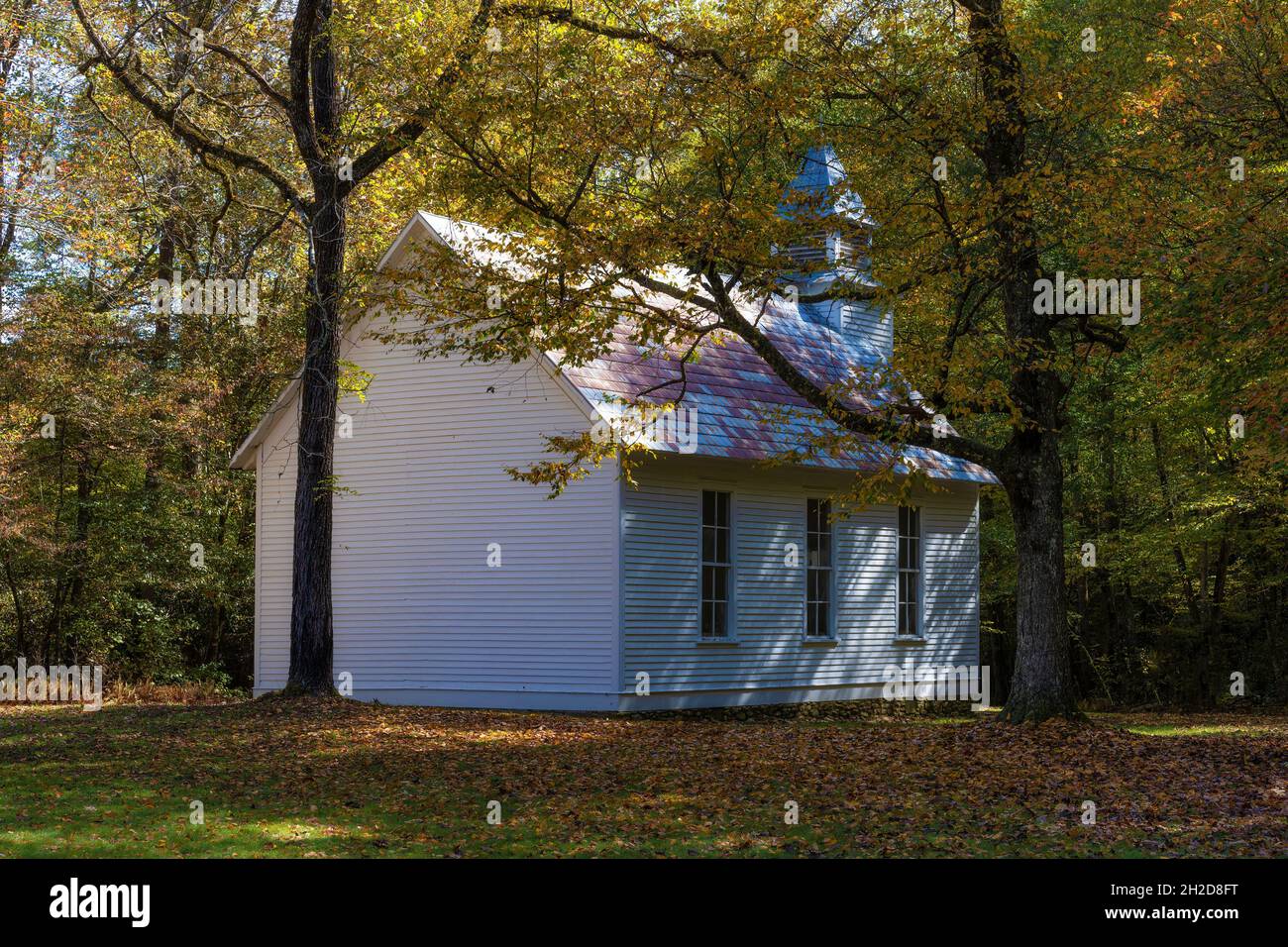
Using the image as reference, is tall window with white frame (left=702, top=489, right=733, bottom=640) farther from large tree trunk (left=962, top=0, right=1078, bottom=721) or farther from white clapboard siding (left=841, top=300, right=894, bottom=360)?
white clapboard siding (left=841, top=300, right=894, bottom=360)

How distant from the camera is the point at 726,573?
21219mm

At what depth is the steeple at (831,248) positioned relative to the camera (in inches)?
621

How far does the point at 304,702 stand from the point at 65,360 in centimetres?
1100

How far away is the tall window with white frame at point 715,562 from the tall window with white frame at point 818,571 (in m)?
2.05

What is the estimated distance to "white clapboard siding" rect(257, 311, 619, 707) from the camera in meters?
19.5

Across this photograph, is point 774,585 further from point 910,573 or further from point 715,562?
point 910,573

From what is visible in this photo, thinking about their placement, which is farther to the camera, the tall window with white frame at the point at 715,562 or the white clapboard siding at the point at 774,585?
the tall window with white frame at the point at 715,562

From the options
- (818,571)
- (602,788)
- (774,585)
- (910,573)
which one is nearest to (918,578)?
(910,573)

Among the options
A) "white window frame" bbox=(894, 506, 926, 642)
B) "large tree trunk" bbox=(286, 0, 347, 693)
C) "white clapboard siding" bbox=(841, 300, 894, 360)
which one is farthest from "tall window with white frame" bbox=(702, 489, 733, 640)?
"white clapboard siding" bbox=(841, 300, 894, 360)

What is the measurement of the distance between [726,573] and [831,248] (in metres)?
5.52

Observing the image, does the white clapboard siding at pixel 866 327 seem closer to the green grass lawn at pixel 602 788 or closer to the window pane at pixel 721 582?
the window pane at pixel 721 582

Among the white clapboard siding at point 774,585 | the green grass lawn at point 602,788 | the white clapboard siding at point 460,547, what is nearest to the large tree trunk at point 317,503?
the green grass lawn at point 602,788

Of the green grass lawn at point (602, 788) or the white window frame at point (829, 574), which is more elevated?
the white window frame at point (829, 574)
